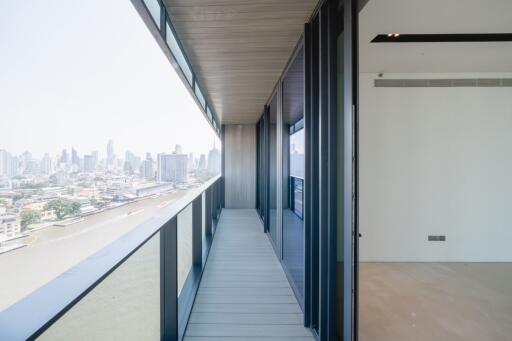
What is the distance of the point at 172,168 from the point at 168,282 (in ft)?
3.52

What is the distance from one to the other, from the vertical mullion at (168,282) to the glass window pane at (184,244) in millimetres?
366

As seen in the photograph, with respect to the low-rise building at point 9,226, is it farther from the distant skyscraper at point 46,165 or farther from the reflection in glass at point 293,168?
the reflection in glass at point 293,168

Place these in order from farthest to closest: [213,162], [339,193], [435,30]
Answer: [213,162] < [435,30] < [339,193]

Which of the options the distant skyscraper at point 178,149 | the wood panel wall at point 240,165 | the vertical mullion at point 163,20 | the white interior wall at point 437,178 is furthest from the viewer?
the wood panel wall at point 240,165

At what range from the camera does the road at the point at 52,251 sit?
64cm

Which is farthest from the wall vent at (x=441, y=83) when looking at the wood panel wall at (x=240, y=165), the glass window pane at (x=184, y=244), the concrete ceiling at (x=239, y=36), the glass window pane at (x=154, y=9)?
the wood panel wall at (x=240, y=165)

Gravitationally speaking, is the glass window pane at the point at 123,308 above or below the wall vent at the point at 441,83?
below

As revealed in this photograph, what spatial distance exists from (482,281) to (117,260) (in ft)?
14.0

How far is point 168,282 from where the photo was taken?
1.81m

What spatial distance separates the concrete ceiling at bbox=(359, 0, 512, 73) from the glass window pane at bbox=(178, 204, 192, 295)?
9.07 feet

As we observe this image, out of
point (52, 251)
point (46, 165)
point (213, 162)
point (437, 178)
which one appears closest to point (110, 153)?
point (46, 165)

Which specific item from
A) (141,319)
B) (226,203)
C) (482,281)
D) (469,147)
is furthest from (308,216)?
(226,203)

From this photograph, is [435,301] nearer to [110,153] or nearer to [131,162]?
[131,162]

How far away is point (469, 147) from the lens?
3785 mm
